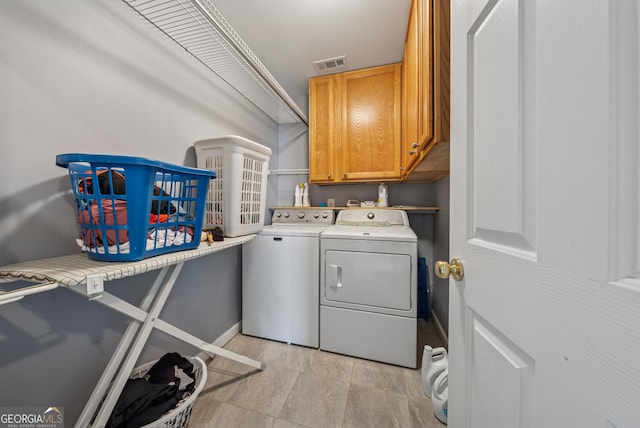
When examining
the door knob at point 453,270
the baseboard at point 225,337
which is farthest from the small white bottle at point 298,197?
the door knob at point 453,270

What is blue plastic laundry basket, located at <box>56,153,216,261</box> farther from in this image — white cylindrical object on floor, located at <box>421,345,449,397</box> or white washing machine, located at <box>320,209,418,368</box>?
white cylindrical object on floor, located at <box>421,345,449,397</box>

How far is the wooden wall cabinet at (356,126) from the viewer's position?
82.1 inches

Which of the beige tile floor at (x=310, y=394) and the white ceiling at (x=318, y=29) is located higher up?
the white ceiling at (x=318, y=29)

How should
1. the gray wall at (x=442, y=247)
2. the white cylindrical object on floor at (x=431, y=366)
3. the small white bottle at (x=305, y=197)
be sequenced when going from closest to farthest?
the white cylindrical object on floor at (x=431, y=366)
the gray wall at (x=442, y=247)
the small white bottle at (x=305, y=197)

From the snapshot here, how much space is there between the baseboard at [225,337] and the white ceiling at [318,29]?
240cm

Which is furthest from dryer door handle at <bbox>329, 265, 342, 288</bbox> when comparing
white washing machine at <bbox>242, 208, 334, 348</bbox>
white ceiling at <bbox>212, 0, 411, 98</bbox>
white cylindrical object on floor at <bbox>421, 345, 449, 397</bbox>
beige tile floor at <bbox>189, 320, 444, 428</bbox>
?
white ceiling at <bbox>212, 0, 411, 98</bbox>

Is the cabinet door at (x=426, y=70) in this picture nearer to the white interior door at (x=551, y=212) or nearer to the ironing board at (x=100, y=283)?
the white interior door at (x=551, y=212)

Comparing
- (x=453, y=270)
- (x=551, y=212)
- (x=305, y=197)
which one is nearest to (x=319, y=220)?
(x=305, y=197)

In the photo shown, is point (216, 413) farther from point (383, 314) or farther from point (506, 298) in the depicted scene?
point (506, 298)

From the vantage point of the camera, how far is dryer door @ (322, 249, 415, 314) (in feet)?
5.09

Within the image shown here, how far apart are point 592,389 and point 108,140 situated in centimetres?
170

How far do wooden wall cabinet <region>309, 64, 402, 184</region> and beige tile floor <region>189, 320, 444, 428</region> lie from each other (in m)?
1.60

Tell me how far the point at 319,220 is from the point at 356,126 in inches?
40.6

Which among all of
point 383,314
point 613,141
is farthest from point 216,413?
point 613,141
